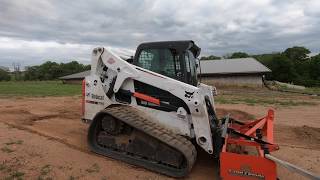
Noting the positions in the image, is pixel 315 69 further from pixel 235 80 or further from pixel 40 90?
pixel 40 90

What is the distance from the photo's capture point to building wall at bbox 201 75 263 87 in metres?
41.1

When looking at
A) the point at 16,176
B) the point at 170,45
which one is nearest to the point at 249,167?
the point at 170,45

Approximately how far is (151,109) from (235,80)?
36.5 metres

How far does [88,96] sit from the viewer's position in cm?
741

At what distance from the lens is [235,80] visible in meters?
42.0

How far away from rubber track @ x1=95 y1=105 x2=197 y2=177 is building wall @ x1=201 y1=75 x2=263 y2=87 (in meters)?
34.7

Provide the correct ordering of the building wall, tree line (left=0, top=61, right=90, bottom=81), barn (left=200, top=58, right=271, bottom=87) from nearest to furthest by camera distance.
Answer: barn (left=200, top=58, right=271, bottom=87) → the building wall → tree line (left=0, top=61, right=90, bottom=81)

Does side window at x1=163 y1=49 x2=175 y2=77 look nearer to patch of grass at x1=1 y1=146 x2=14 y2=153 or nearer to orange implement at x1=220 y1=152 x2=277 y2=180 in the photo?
orange implement at x1=220 y1=152 x2=277 y2=180

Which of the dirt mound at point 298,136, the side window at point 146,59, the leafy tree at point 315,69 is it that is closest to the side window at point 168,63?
the side window at point 146,59

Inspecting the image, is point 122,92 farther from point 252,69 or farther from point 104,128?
point 252,69

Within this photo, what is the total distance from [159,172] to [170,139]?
61cm

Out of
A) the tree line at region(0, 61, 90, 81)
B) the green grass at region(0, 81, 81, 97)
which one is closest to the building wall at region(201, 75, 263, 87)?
the green grass at region(0, 81, 81, 97)

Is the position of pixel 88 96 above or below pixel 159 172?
above

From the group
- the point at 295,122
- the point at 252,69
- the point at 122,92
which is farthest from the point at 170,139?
the point at 252,69
